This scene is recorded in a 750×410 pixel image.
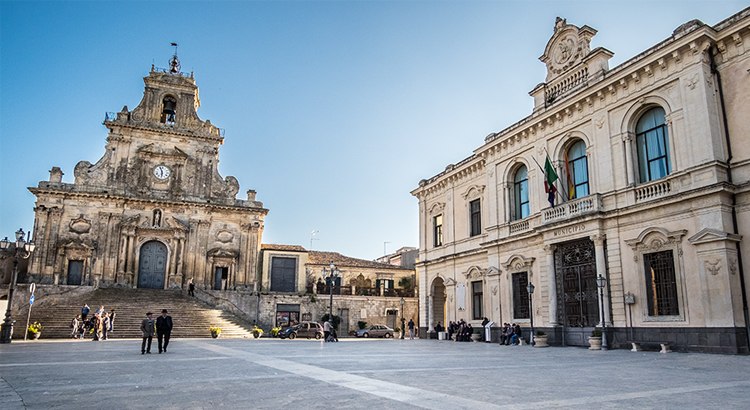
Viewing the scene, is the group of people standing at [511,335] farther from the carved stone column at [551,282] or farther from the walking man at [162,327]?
the walking man at [162,327]

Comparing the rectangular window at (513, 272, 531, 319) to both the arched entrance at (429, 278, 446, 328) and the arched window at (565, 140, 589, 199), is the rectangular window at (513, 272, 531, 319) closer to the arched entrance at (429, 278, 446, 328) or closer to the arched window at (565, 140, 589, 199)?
the arched window at (565, 140, 589, 199)

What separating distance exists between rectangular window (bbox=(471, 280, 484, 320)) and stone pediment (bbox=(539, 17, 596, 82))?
11.9 m

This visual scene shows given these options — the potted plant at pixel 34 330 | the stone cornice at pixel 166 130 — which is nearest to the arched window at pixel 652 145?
the potted plant at pixel 34 330

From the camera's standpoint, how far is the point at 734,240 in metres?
16.8

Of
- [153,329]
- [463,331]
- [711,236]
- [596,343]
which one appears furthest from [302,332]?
[711,236]

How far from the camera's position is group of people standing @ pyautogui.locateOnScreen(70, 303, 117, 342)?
25.4 m

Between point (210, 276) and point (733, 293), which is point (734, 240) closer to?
point (733, 293)

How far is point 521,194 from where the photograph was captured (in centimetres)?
2738

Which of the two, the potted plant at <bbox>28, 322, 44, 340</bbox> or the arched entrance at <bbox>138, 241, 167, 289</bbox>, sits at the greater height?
the arched entrance at <bbox>138, 241, 167, 289</bbox>

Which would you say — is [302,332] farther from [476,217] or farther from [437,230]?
[476,217]

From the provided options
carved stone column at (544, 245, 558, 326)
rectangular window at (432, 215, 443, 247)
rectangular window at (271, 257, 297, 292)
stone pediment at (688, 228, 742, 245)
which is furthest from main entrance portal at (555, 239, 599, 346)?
rectangular window at (271, 257, 297, 292)

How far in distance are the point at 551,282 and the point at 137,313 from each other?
24.7 m

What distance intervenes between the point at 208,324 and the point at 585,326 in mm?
21780

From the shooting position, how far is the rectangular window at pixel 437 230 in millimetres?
34062
